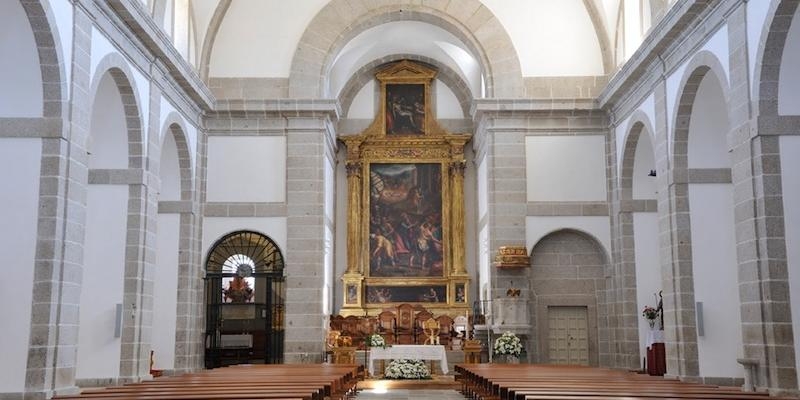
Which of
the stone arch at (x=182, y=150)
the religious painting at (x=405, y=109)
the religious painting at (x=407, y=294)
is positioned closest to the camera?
the stone arch at (x=182, y=150)

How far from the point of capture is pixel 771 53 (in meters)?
12.4

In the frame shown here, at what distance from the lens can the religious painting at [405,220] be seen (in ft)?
88.0

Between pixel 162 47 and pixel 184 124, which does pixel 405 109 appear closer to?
pixel 184 124

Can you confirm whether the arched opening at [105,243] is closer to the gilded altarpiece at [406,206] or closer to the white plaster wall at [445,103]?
the gilded altarpiece at [406,206]

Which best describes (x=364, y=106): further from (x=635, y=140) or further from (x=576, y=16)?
(x=635, y=140)

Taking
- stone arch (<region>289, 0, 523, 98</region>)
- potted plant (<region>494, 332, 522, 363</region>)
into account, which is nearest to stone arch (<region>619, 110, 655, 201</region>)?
stone arch (<region>289, 0, 523, 98</region>)

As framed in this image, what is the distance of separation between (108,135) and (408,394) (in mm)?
7664

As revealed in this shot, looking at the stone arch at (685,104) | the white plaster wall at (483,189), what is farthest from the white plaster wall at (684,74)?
the white plaster wall at (483,189)

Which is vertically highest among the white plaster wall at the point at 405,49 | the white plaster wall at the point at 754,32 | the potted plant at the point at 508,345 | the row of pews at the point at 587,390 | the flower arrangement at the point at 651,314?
the white plaster wall at the point at 405,49

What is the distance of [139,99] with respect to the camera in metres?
16.5

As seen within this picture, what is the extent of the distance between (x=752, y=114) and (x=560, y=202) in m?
9.02

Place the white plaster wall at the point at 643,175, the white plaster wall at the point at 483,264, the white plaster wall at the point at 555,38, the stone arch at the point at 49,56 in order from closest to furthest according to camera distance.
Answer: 1. the stone arch at the point at 49,56
2. the white plaster wall at the point at 643,175
3. the white plaster wall at the point at 555,38
4. the white plaster wall at the point at 483,264

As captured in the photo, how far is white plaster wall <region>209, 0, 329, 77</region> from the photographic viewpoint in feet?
72.0

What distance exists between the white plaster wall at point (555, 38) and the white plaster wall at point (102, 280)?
10.8 m
